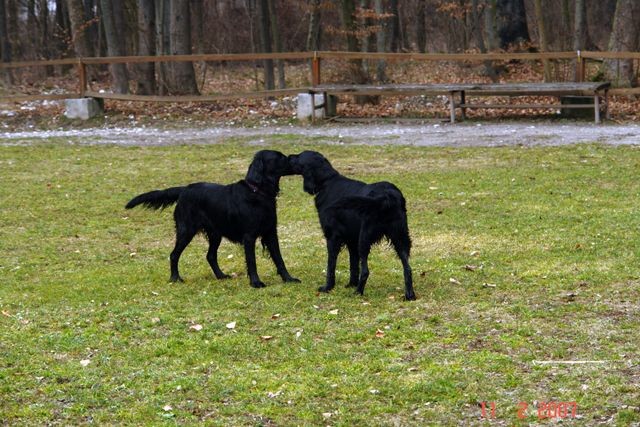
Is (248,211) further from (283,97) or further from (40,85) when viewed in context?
(40,85)

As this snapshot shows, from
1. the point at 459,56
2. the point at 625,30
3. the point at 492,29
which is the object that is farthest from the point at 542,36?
the point at 459,56

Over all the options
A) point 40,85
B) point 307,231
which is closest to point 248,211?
point 307,231

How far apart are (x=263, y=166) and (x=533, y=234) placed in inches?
128

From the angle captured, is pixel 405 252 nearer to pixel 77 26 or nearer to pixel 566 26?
pixel 77 26

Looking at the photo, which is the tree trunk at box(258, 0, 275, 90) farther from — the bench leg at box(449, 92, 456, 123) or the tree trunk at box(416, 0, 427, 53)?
the tree trunk at box(416, 0, 427, 53)

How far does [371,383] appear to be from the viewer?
582 centimetres


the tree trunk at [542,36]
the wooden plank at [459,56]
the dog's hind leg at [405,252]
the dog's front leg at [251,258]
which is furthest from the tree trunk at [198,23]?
the dog's hind leg at [405,252]

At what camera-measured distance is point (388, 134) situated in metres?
19.2

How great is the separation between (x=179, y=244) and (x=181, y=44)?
53.9 ft

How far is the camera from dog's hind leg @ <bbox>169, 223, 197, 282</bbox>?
895cm

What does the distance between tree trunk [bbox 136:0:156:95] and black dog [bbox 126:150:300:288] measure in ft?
54.1

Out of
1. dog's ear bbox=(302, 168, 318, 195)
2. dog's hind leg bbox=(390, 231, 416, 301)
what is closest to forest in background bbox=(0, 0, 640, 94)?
dog's ear bbox=(302, 168, 318, 195)

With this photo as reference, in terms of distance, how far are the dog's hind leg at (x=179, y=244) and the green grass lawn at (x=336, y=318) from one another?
0.61 feet
